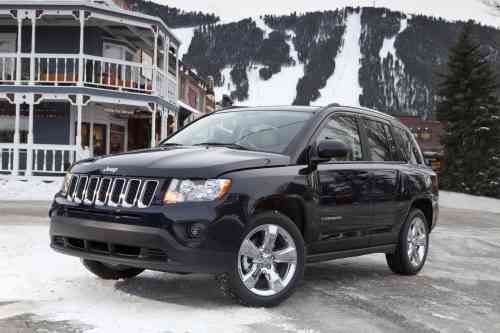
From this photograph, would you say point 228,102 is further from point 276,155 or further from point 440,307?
point 440,307

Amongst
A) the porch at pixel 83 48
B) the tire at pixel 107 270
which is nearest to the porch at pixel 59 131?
the porch at pixel 83 48

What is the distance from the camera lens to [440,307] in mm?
5711

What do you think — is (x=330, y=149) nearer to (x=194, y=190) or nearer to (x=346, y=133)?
(x=346, y=133)

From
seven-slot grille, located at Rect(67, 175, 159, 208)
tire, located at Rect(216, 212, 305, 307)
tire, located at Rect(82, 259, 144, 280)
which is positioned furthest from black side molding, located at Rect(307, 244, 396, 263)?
tire, located at Rect(82, 259, 144, 280)

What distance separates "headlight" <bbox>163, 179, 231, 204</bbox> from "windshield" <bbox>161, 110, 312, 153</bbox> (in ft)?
3.21

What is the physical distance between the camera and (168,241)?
4809 millimetres

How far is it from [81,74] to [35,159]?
310 cm

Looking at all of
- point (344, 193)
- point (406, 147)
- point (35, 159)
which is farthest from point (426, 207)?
point (35, 159)

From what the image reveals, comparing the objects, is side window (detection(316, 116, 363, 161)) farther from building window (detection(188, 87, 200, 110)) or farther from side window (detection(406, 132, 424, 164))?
building window (detection(188, 87, 200, 110))

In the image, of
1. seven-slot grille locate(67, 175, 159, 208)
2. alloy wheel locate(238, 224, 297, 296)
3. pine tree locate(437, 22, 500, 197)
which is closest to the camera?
seven-slot grille locate(67, 175, 159, 208)

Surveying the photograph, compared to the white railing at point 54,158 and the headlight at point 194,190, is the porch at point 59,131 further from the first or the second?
the headlight at point 194,190

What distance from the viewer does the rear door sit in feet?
21.9

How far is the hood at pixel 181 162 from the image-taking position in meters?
5.01

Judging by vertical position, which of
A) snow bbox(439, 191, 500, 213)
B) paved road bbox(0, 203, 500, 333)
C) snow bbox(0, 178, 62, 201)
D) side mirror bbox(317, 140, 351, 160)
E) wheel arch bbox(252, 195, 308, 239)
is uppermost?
side mirror bbox(317, 140, 351, 160)
